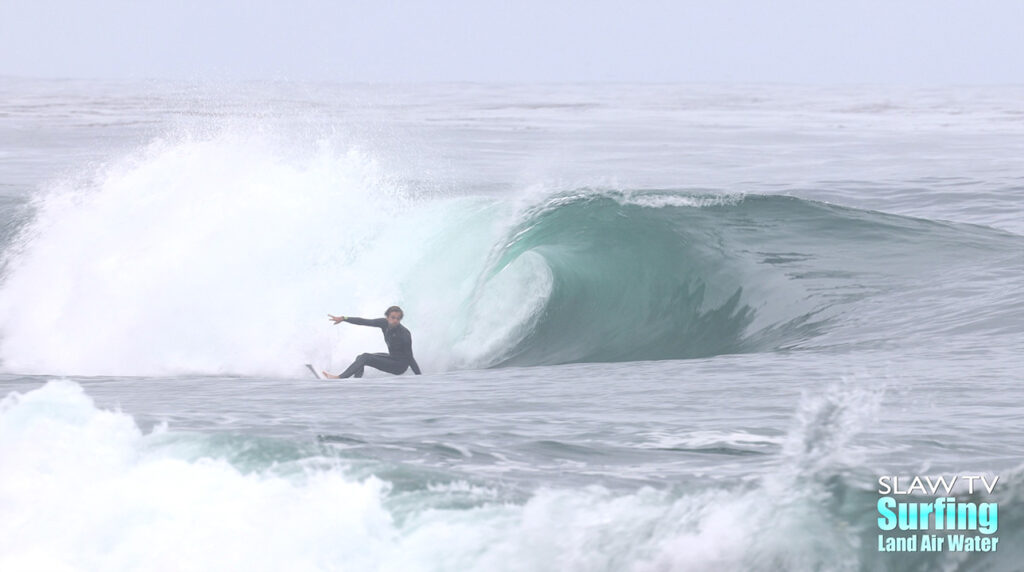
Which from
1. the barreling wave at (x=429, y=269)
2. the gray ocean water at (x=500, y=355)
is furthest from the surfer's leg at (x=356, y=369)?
the barreling wave at (x=429, y=269)

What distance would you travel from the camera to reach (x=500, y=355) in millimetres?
14094

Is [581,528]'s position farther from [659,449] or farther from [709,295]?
[709,295]

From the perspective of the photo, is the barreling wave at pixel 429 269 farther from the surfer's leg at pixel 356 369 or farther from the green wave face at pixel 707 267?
the surfer's leg at pixel 356 369

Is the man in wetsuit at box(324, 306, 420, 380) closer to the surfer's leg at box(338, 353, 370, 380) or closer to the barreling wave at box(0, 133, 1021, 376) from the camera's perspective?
the surfer's leg at box(338, 353, 370, 380)

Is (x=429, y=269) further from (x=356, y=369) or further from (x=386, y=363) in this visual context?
(x=356, y=369)

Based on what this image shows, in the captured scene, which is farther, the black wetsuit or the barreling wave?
the barreling wave

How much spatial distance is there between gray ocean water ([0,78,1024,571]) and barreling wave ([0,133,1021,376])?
0.05 m

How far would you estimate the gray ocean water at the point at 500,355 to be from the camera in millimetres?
6344

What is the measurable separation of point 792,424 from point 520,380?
324 centimetres

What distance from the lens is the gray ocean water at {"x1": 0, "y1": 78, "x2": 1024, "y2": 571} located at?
6.34 m

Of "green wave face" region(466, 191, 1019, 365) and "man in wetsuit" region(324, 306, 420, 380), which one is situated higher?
"green wave face" region(466, 191, 1019, 365)

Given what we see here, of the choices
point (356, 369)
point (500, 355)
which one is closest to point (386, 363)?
point (356, 369)

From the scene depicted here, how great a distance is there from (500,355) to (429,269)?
2918mm

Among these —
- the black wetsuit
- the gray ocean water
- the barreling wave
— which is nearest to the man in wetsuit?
the black wetsuit
